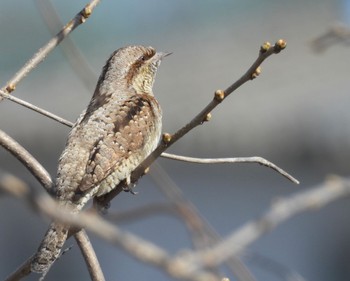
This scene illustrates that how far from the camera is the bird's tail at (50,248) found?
3187 mm

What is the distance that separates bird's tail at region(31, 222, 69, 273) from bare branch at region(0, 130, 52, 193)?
0.18m

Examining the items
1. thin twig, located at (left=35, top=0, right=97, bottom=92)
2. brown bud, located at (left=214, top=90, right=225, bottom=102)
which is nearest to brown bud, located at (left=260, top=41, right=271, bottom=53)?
brown bud, located at (left=214, top=90, right=225, bottom=102)

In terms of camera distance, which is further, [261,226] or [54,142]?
[54,142]

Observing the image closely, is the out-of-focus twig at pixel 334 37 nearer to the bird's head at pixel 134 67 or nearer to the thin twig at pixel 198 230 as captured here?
the thin twig at pixel 198 230

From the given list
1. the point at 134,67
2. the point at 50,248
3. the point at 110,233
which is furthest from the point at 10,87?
the point at 110,233

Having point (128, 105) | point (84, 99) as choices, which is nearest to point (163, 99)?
point (84, 99)

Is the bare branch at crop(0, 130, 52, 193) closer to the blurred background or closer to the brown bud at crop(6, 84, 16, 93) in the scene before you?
the brown bud at crop(6, 84, 16, 93)

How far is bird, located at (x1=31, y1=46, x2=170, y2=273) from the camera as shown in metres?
3.64

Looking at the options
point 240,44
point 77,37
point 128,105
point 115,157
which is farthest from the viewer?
point 77,37

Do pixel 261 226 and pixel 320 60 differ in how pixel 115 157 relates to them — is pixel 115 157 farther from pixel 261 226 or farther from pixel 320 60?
pixel 320 60

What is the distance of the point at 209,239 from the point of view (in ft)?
5.81

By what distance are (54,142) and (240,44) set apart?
2.67 meters

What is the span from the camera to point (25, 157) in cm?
312

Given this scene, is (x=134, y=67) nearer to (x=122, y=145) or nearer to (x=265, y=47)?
(x=122, y=145)
